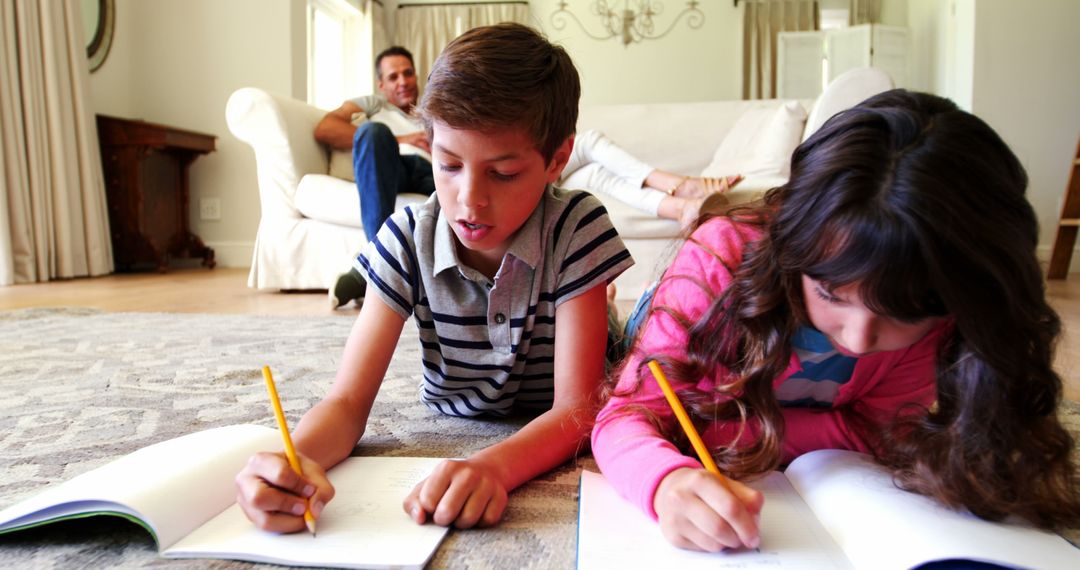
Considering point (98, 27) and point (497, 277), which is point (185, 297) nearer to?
point (98, 27)

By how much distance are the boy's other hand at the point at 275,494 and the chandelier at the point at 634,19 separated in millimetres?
5374

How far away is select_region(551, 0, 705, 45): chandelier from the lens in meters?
5.62

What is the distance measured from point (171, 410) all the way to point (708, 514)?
0.83 m

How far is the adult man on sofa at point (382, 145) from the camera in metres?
2.39

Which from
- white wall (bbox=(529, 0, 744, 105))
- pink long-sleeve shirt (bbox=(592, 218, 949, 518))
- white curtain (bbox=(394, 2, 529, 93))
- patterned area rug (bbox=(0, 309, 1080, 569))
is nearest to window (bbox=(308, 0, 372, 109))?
white curtain (bbox=(394, 2, 529, 93))

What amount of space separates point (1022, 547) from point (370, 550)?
44 centimetres

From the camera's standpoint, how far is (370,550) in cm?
54

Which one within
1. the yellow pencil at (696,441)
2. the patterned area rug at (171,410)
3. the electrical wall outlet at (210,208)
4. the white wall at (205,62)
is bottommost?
the patterned area rug at (171,410)

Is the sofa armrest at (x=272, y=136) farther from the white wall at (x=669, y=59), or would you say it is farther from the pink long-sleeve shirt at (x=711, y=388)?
the white wall at (x=669, y=59)

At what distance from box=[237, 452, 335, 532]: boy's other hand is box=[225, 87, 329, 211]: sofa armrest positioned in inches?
90.6

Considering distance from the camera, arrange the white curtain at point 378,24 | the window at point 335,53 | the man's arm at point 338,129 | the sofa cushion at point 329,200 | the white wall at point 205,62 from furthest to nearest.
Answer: the white curtain at point 378,24 → the window at point 335,53 → the white wall at point 205,62 → the man's arm at point 338,129 → the sofa cushion at point 329,200

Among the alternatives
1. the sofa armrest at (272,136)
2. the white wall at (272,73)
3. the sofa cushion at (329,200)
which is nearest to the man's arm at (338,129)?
the sofa armrest at (272,136)

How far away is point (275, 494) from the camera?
55 cm

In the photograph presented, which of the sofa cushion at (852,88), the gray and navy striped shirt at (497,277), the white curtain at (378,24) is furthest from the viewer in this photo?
the white curtain at (378,24)
